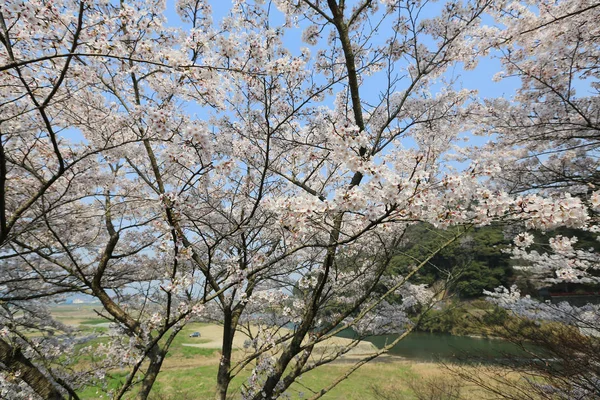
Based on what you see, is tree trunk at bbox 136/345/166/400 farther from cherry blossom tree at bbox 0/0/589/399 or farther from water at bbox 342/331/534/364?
water at bbox 342/331/534/364

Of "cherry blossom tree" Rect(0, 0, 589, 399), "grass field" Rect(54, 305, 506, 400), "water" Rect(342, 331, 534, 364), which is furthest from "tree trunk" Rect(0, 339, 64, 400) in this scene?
"water" Rect(342, 331, 534, 364)

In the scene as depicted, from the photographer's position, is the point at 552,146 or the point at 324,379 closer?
the point at 552,146

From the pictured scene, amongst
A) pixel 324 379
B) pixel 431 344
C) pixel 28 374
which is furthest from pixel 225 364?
pixel 431 344

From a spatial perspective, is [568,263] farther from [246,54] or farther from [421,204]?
[246,54]

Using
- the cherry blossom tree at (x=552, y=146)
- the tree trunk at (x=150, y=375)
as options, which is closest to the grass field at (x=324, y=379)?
the cherry blossom tree at (x=552, y=146)

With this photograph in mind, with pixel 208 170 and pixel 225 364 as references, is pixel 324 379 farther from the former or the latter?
pixel 208 170

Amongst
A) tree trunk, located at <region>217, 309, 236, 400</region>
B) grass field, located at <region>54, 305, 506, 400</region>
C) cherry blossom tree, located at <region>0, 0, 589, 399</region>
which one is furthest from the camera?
→ grass field, located at <region>54, 305, 506, 400</region>

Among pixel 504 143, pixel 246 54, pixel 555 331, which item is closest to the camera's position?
pixel 246 54

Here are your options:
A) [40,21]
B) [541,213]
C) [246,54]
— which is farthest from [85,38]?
[541,213]

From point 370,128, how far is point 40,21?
4.59 metres

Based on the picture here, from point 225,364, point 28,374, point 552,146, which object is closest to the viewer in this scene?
point 28,374

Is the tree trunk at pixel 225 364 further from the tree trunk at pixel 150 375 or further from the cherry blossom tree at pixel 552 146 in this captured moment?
the cherry blossom tree at pixel 552 146

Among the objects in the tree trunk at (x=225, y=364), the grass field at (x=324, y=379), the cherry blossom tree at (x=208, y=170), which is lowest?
the grass field at (x=324, y=379)

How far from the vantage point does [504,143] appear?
23.8ft
